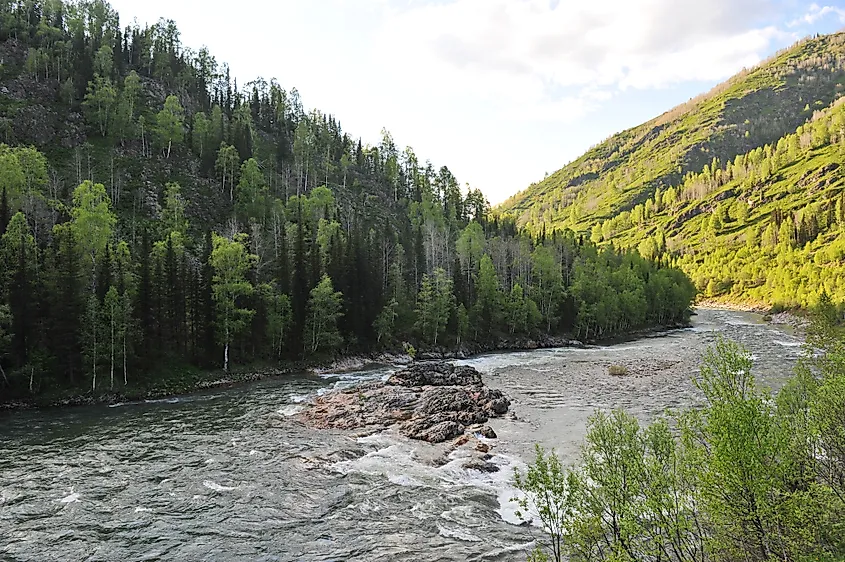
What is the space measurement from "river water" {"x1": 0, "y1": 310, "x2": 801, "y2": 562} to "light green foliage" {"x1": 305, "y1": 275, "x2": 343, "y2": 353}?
75.5ft

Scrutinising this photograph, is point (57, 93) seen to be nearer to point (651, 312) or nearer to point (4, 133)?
point (4, 133)

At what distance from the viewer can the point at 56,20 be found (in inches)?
5394

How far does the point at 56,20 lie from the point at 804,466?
182998 mm

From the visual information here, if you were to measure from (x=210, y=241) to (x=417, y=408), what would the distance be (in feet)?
189

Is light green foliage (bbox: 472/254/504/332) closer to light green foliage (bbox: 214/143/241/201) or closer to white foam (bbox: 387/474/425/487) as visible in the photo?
light green foliage (bbox: 214/143/241/201)

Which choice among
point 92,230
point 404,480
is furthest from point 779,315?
point 92,230

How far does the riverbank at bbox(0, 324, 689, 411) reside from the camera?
47.1 metres

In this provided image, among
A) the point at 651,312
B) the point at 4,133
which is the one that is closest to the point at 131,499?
the point at 4,133

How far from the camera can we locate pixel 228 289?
2454 inches

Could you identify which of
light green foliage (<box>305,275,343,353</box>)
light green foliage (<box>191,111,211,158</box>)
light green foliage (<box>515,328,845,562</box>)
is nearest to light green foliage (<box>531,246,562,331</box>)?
light green foliage (<box>305,275,343,353</box>)

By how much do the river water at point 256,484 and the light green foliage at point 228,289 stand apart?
1481 centimetres

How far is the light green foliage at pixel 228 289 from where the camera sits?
61.7 metres

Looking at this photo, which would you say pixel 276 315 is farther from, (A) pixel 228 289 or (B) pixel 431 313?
(B) pixel 431 313

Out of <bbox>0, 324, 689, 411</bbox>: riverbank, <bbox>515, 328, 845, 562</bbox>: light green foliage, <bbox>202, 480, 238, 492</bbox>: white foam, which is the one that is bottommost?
<bbox>202, 480, 238, 492</bbox>: white foam
